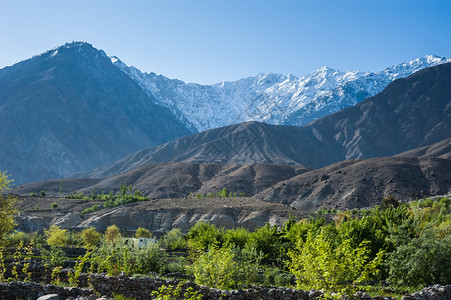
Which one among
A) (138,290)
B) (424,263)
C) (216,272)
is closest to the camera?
(138,290)

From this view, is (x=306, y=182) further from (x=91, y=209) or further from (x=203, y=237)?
(x=203, y=237)

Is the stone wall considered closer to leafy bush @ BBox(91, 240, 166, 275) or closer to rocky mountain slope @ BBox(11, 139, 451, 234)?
leafy bush @ BBox(91, 240, 166, 275)

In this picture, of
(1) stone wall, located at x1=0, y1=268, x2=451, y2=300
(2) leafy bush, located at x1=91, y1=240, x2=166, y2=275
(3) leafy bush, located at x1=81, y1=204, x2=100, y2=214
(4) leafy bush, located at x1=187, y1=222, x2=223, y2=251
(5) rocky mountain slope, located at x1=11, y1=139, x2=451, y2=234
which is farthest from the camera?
(3) leafy bush, located at x1=81, y1=204, x2=100, y2=214

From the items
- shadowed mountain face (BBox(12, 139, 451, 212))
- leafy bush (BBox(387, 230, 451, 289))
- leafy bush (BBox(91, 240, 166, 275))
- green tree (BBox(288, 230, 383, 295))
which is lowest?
shadowed mountain face (BBox(12, 139, 451, 212))

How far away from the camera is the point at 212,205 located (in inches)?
2899

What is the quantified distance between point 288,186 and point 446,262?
94.1 meters

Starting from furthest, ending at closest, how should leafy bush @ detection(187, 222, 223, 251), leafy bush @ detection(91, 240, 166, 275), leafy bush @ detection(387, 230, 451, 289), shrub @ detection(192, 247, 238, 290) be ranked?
leafy bush @ detection(187, 222, 223, 251), leafy bush @ detection(91, 240, 166, 275), leafy bush @ detection(387, 230, 451, 289), shrub @ detection(192, 247, 238, 290)

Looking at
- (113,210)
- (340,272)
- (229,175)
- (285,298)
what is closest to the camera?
(340,272)

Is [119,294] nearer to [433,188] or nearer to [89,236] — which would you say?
[89,236]

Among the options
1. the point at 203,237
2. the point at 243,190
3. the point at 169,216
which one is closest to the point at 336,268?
the point at 203,237

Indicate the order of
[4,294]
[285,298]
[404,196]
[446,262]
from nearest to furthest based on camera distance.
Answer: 1. [285,298]
2. [4,294]
3. [446,262]
4. [404,196]

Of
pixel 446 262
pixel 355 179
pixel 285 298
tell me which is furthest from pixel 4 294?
pixel 355 179

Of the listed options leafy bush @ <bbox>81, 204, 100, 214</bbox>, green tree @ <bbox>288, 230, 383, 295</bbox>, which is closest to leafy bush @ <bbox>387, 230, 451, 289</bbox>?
green tree @ <bbox>288, 230, 383, 295</bbox>

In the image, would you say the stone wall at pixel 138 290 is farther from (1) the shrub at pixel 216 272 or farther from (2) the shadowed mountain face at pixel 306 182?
(2) the shadowed mountain face at pixel 306 182
